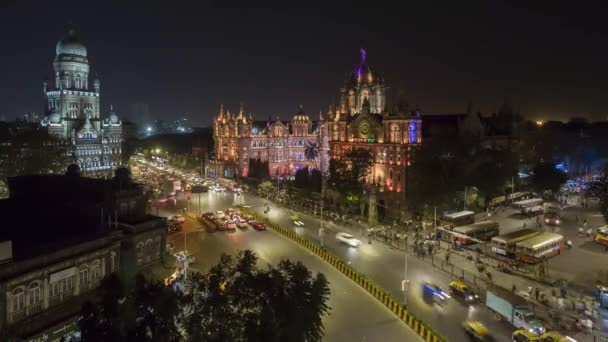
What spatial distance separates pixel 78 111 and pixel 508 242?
93057mm

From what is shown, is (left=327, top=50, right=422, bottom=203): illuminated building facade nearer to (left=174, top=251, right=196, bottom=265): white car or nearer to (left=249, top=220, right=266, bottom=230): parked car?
(left=249, top=220, right=266, bottom=230): parked car

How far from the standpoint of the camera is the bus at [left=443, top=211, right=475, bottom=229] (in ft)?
152

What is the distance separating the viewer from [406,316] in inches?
1013

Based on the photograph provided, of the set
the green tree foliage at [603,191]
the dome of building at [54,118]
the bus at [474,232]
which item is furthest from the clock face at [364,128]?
the dome of building at [54,118]

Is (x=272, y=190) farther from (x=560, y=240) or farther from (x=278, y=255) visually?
(x=560, y=240)

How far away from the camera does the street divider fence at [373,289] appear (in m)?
23.8

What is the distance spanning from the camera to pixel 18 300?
2212 centimetres

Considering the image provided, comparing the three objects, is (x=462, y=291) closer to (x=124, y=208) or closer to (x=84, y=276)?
(x=84, y=276)

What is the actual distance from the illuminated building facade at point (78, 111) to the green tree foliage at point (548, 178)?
276ft

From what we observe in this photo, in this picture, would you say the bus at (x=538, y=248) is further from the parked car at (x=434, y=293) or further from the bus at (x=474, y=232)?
the parked car at (x=434, y=293)

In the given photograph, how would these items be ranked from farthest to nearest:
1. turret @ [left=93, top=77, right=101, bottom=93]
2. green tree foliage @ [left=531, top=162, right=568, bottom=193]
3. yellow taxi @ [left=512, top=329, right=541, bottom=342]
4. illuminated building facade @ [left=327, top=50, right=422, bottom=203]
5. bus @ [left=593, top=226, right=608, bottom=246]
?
turret @ [left=93, top=77, right=101, bottom=93] < green tree foliage @ [left=531, top=162, right=568, bottom=193] < illuminated building facade @ [left=327, top=50, right=422, bottom=203] < bus @ [left=593, top=226, right=608, bottom=246] < yellow taxi @ [left=512, top=329, right=541, bottom=342]

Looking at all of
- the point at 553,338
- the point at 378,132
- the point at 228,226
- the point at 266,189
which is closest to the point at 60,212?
the point at 228,226

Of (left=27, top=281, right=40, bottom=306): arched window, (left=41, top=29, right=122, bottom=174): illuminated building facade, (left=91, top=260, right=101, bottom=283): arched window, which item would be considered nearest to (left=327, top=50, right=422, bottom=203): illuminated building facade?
(left=91, top=260, right=101, bottom=283): arched window

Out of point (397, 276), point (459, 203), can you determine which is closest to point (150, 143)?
point (459, 203)
